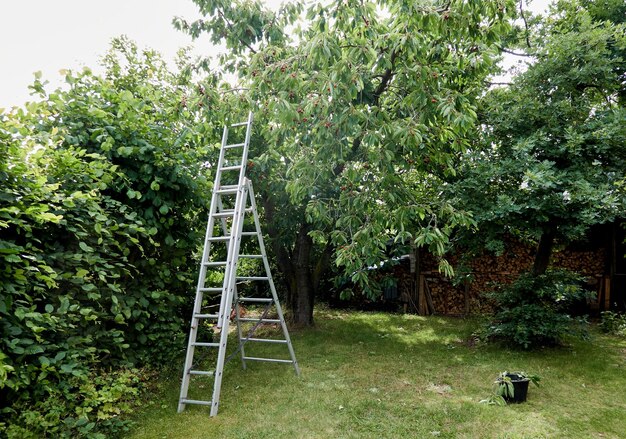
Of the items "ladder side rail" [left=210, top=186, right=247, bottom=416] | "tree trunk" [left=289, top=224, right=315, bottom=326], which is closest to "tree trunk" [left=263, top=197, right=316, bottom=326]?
"tree trunk" [left=289, top=224, right=315, bottom=326]

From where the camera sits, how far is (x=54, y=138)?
3.37 m

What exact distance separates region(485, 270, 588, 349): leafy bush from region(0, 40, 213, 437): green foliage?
4.29m

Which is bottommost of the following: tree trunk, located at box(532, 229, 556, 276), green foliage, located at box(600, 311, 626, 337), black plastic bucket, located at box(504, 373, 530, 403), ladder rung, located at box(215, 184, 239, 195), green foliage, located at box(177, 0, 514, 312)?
black plastic bucket, located at box(504, 373, 530, 403)

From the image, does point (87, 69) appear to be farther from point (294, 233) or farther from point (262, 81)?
point (294, 233)

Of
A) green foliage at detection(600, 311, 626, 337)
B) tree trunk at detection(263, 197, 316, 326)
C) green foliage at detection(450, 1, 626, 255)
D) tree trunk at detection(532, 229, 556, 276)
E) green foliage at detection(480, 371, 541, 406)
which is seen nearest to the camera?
green foliage at detection(480, 371, 541, 406)

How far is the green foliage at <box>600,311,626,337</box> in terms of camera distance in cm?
656

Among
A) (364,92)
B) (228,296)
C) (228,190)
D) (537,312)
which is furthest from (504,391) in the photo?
(364,92)

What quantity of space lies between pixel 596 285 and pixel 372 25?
7.12 meters

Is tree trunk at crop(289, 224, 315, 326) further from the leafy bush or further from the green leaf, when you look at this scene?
the green leaf

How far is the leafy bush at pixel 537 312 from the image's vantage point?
5312 mm

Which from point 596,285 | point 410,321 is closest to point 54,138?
point 410,321

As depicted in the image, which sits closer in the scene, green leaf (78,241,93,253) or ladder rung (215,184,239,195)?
green leaf (78,241,93,253)

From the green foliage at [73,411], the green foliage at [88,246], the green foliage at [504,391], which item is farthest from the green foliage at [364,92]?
the green foliage at [73,411]

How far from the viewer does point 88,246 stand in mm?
3176
